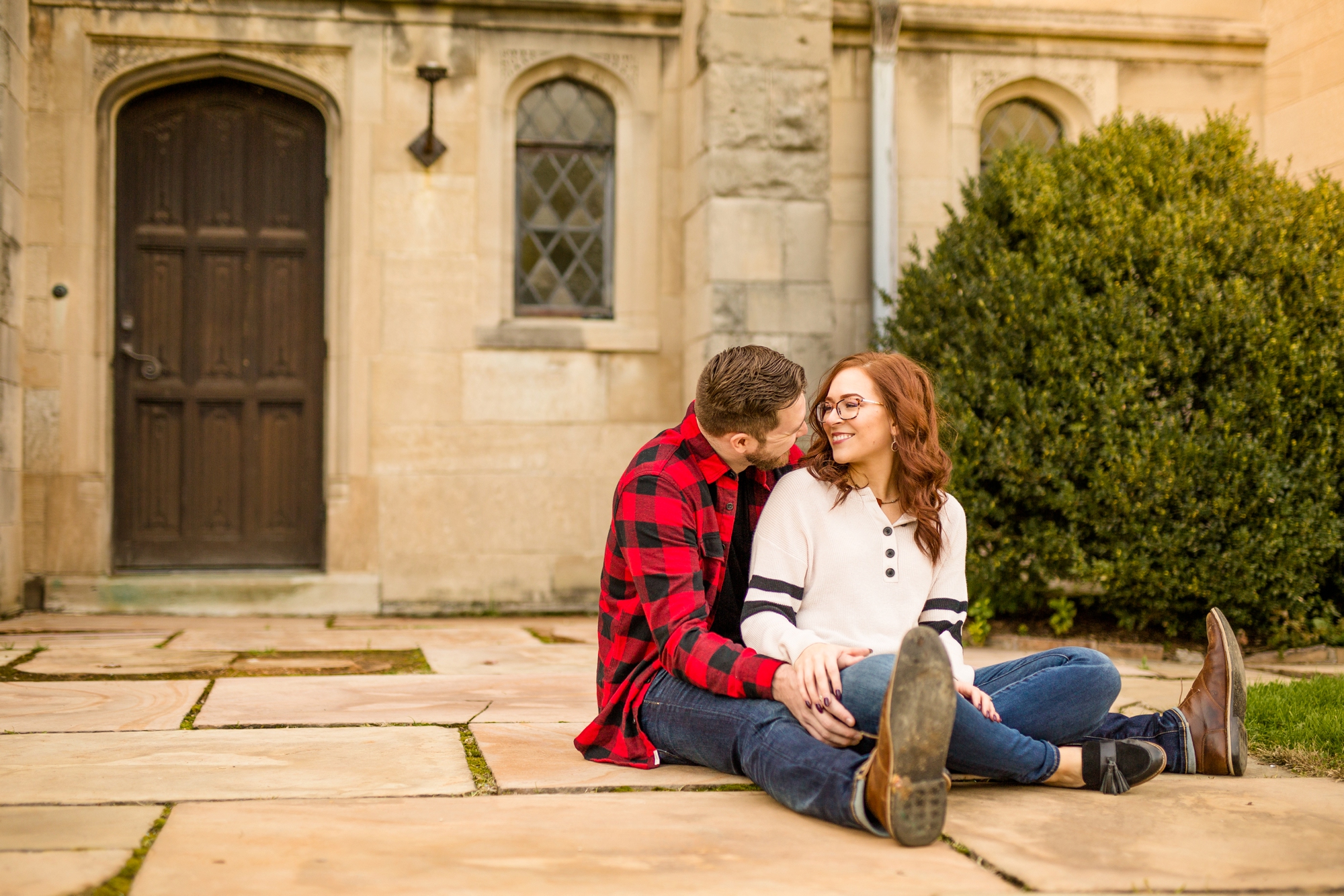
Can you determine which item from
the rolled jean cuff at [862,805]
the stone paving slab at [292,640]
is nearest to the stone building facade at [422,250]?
the stone paving slab at [292,640]

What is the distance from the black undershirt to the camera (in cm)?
312

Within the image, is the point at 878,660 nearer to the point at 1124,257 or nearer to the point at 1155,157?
the point at 1124,257

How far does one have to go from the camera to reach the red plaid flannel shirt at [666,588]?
2830mm

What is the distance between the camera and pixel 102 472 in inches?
273

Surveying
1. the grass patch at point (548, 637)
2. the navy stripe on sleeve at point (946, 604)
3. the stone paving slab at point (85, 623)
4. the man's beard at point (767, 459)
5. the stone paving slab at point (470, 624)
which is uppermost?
the man's beard at point (767, 459)

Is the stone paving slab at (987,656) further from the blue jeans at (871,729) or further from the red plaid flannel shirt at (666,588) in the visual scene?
the red plaid flannel shirt at (666,588)

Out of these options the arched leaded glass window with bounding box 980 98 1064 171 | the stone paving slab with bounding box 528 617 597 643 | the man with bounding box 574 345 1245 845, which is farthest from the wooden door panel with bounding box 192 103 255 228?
the man with bounding box 574 345 1245 845

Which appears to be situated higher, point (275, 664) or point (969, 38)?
point (969, 38)

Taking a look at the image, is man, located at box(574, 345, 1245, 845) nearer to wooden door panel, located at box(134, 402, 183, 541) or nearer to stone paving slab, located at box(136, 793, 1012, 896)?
stone paving slab, located at box(136, 793, 1012, 896)

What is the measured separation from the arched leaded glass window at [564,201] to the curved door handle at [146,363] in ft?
6.92

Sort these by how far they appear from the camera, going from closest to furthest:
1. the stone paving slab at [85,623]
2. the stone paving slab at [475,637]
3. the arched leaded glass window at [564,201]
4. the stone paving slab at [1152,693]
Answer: the stone paving slab at [1152,693]
the stone paving slab at [475,637]
the stone paving slab at [85,623]
the arched leaded glass window at [564,201]

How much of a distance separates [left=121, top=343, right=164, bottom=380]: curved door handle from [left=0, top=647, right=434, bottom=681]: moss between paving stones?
2.18 metres

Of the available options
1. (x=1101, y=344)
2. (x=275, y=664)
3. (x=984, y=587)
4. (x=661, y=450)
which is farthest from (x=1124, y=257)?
(x=275, y=664)

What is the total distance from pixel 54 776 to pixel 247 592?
13.4 ft
